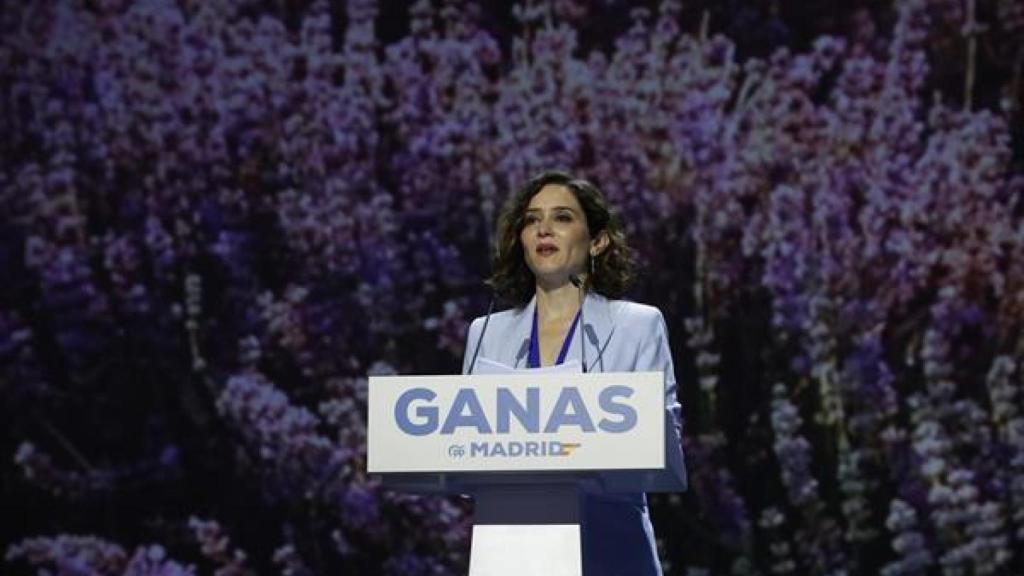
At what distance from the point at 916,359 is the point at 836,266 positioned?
1.07 ft

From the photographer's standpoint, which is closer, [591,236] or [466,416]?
[466,416]

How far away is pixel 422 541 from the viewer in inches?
179

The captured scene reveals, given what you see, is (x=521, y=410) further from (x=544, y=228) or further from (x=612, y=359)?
(x=544, y=228)

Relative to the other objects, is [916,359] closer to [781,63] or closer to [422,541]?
[781,63]

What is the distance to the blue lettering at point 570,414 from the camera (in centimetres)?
207

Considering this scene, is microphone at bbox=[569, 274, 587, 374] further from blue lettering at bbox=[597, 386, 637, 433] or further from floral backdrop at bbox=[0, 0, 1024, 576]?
floral backdrop at bbox=[0, 0, 1024, 576]

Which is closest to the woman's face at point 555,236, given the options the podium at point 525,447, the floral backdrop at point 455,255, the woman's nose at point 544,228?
the woman's nose at point 544,228

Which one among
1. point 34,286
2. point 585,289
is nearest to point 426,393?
point 585,289

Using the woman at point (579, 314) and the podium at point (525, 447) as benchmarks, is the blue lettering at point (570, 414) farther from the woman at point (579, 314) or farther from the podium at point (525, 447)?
the woman at point (579, 314)

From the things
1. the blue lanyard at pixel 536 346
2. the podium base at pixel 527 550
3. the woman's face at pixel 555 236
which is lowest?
the podium base at pixel 527 550

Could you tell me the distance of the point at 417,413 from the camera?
84.1 inches

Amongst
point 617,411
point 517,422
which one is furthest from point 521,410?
point 617,411

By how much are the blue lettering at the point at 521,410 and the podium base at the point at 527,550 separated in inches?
6.0

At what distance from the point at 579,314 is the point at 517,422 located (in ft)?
1.39
